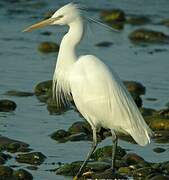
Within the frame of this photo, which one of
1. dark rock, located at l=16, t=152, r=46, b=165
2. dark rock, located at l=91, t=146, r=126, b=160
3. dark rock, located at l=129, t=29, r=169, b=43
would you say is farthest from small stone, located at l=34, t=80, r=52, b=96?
dark rock, located at l=129, t=29, r=169, b=43

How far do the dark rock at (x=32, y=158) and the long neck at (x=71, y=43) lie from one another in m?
1.03

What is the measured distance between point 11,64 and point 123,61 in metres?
2.02

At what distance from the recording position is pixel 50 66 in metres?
13.5

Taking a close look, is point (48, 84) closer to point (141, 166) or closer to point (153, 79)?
point (153, 79)

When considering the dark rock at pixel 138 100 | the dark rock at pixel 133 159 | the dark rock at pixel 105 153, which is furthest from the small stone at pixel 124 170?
the dark rock at pixel 138 100

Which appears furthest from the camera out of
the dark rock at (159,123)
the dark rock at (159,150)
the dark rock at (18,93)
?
the dark rock at (18,93)

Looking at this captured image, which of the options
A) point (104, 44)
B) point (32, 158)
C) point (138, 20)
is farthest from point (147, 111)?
point (138, 20)

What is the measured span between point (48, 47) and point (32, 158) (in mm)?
6360

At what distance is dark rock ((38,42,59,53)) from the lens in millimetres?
14750

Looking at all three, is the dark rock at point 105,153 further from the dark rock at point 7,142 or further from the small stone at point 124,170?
the dark rock at point 7,142

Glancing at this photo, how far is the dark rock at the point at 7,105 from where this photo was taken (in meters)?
10.8

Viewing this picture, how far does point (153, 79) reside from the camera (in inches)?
508

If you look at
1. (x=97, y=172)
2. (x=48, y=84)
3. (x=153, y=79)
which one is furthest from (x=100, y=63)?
(x=153, y=79)

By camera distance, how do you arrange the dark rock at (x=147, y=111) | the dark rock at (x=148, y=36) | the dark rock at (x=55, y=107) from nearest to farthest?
the dark rock at (x=147, y=111), the dark rock at (x=55, y=107), the dark rock at (x=148, y=36)
